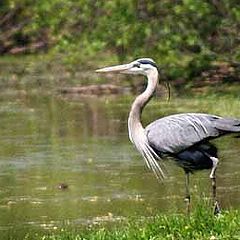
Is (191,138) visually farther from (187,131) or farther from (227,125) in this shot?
(227,125)

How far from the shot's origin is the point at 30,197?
37.2 feet

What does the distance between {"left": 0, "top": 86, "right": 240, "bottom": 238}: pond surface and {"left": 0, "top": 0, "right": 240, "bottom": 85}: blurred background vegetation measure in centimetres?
91

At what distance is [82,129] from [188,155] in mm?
7635

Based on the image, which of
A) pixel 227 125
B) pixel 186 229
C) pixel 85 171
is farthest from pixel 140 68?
pixel 85 171

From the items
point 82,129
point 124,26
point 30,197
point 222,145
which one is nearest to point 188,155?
point 30,197

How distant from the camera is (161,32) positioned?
19.1m

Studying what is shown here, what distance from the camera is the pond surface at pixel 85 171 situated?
10.4 meters

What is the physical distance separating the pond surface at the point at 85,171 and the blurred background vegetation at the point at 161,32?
2.99 ft

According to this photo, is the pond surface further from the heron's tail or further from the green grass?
the green grass

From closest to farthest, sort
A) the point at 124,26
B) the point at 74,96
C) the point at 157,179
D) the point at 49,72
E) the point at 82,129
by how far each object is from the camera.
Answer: the point at 157,179
the point at 82,129
the point at 124,26
the point at 74,96
the point at 49,72

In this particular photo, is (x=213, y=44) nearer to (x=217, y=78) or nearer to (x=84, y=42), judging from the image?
(x=217, y=78)

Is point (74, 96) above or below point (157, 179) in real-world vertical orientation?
below

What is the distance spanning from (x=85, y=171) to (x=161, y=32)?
21.8ft

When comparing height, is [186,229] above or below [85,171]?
above
